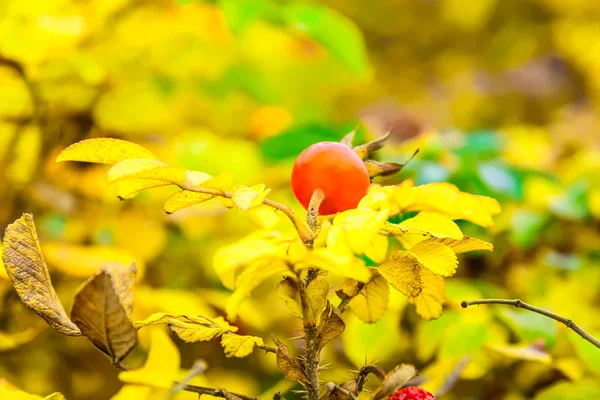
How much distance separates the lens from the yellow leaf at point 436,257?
40cm

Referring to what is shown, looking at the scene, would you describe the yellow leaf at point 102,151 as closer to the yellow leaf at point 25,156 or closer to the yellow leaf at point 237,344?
the yellow leaf at point 237,344

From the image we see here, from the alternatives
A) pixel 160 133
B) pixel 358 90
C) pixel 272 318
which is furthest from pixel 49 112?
pixel 358 90

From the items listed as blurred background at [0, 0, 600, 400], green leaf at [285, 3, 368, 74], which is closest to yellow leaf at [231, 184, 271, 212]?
blurred background at [0, 0, 600, 400]

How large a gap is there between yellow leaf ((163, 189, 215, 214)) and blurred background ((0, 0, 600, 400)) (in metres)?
0.18

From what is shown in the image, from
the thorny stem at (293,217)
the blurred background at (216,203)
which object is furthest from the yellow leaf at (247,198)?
the blurred background at (216,203)

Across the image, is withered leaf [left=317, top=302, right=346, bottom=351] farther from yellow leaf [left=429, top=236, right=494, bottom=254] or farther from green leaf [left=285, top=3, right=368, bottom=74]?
green leaf [left=285, top=3, right=368, bottom=74]

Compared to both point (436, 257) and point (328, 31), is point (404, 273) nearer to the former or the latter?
point (436, 257)

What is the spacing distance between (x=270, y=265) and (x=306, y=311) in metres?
0.05

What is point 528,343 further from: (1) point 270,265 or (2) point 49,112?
(2) point 49,112

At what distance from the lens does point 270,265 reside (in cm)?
37

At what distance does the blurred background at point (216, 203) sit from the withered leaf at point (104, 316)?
0.16 m

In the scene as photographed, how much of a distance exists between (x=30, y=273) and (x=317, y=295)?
0.61 feet

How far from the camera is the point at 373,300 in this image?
18.0 inches

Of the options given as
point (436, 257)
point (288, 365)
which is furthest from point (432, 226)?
point (288, 365)
